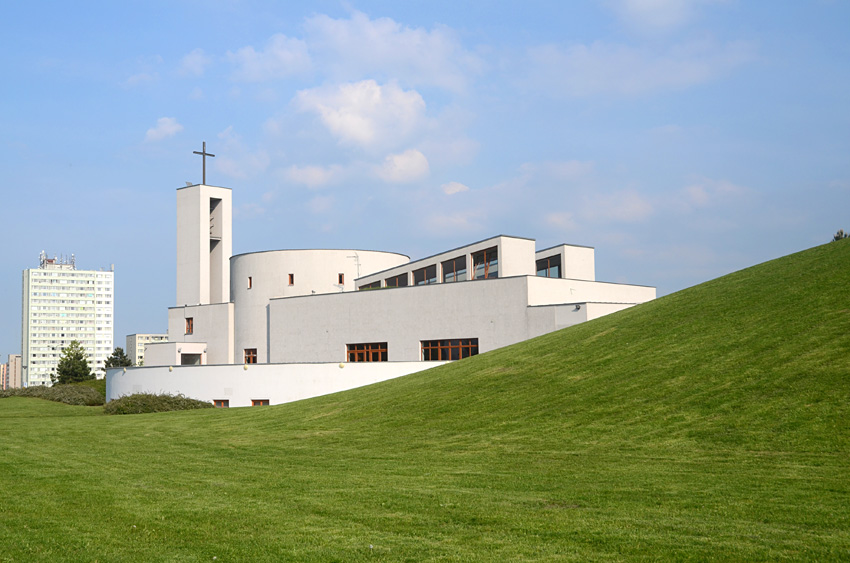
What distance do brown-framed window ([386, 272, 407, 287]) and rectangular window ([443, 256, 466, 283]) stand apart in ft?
14.6

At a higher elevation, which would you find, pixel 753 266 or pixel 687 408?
pixel 753 266

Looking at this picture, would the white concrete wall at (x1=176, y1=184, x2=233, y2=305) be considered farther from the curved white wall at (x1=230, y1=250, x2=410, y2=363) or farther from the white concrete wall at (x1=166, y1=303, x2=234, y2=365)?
the curved white wall at (x1=230, y1=250, x2=410, y2=363)

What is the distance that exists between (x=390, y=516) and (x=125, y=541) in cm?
323

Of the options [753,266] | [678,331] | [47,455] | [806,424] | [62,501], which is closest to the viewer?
[62,501]

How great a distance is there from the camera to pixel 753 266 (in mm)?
34125

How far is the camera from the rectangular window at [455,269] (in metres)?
52.0

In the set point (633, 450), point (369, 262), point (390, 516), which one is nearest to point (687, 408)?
point (633, 450)

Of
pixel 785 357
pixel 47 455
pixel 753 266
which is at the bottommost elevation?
pixel 47 455

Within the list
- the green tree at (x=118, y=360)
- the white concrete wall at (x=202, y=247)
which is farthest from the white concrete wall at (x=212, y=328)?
the green tree at (x=118, y=360)

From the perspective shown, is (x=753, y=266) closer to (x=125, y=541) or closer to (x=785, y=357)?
(x=785, y=357)

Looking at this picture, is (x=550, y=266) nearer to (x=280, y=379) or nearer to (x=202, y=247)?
(x=280, y=379)

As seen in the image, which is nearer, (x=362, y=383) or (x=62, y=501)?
(x=62, y=501)

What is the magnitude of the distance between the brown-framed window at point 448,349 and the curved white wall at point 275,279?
14944mm

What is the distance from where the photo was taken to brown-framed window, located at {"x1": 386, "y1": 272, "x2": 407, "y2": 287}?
56.9m
